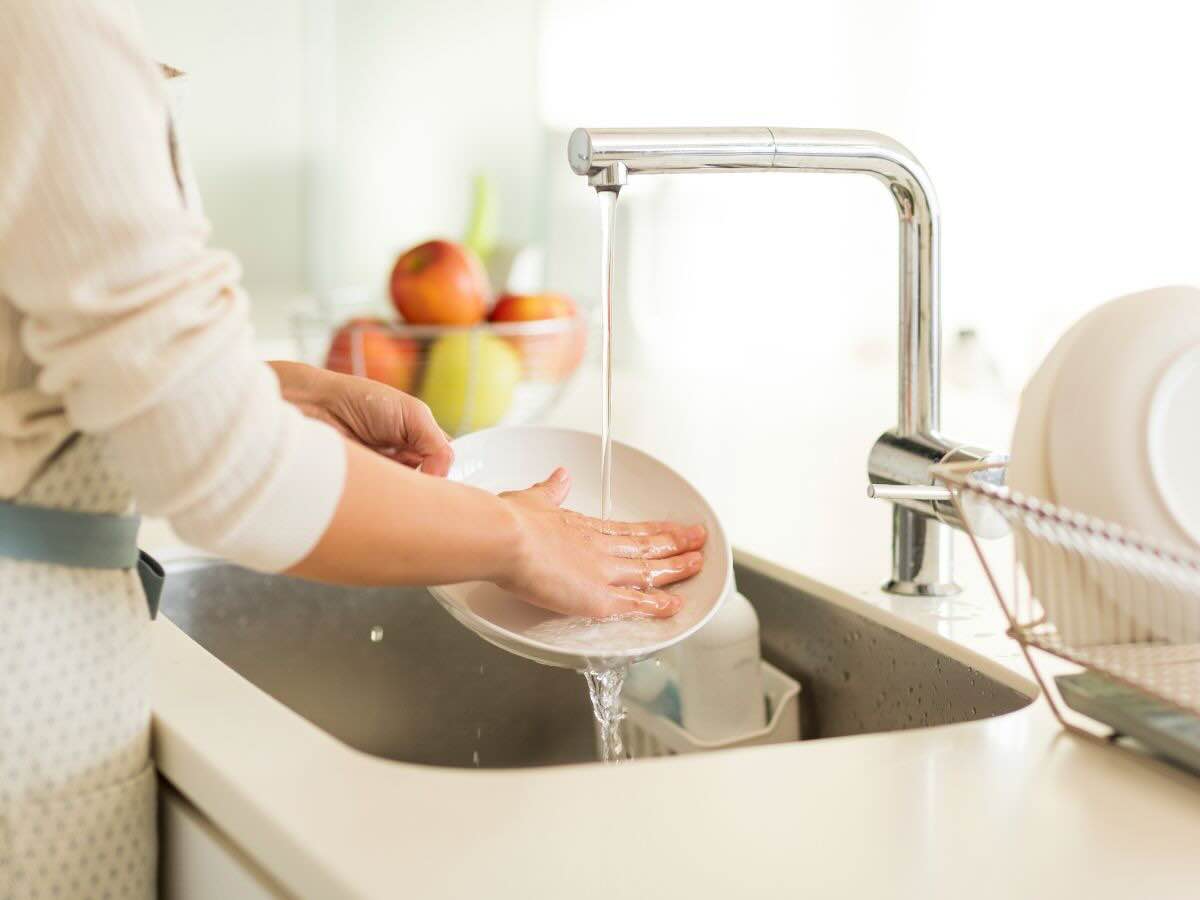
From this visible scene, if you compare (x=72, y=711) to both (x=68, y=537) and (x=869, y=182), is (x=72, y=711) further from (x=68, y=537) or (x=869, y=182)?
(x=869, y=182)

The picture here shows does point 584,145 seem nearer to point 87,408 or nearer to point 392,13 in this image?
point 87,408

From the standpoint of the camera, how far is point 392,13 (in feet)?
7.98

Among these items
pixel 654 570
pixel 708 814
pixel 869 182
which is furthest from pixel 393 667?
pixel 869 182

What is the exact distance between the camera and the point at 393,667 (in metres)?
1.16

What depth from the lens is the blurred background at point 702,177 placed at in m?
2.26

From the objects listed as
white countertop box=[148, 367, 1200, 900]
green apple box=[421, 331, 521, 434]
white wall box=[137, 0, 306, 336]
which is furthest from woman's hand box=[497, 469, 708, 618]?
white wall box=[137, 0, 306, 336]

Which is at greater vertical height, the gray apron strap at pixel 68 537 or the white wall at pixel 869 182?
the white wall at pixel 869 182

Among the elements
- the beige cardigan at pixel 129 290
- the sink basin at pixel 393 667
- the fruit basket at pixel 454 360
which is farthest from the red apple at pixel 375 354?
the beige cardigan at pixel 129 290

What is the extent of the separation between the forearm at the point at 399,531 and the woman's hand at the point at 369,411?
0.24 metres

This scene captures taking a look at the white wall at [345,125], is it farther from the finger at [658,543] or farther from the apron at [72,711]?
the apron at [72,711]

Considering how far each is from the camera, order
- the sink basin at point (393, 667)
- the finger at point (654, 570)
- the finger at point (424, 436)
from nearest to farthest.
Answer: the finger at point (654, 570), the finger at point (424, 436), the sink basin at point (393, 667)

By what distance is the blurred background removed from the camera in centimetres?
226

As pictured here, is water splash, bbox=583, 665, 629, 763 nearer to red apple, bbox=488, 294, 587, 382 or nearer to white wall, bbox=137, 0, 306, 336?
red apple, bbox=488, 294, 587, 382

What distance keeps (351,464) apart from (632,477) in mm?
384
